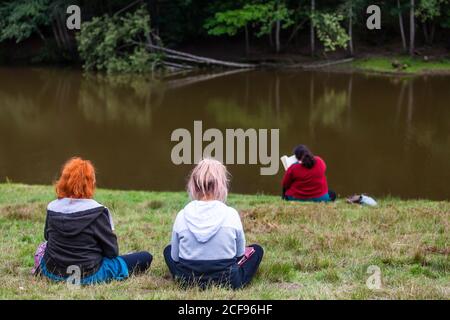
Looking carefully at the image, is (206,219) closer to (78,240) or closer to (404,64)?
(78,240)

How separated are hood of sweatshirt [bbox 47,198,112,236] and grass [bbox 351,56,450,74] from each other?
998 inches

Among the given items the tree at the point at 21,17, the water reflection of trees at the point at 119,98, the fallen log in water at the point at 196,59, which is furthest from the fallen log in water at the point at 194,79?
the tree at the point at 21,17

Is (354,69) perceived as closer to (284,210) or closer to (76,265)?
(284,210)

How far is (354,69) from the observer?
98.7ft

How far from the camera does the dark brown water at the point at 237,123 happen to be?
47.9 ft

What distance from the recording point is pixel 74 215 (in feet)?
16.8

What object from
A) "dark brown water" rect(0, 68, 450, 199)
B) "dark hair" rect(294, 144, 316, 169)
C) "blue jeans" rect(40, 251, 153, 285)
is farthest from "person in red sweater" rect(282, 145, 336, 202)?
"blue jeans" rect(40, 251, 153, 285)

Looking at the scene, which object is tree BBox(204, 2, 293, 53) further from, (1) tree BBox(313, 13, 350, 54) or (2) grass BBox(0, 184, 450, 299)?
(2) grass BBox(0, 184, 450, 299)

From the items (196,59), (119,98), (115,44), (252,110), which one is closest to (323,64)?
(196,59)

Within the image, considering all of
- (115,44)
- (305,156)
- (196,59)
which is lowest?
(305,156)

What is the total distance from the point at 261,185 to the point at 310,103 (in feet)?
33.4

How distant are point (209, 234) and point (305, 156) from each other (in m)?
5.11

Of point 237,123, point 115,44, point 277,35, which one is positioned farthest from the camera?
point 277,35
